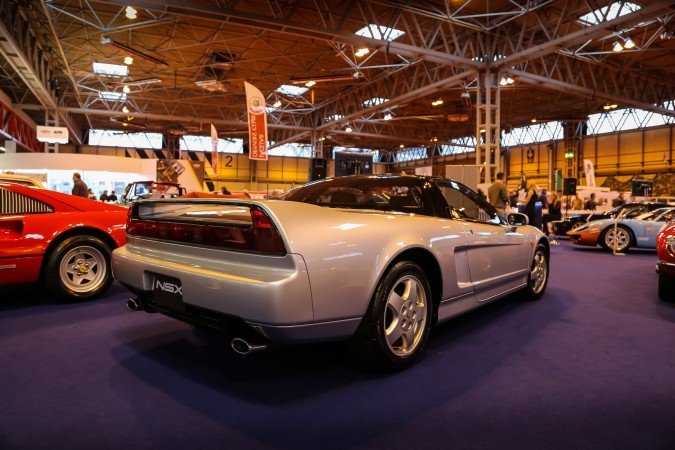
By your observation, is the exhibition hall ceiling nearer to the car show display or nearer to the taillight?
the car show display

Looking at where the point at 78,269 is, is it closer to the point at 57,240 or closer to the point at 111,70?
the point at 57,240

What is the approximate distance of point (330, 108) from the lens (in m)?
22.3

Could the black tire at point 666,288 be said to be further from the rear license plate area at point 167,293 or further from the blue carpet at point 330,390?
the rear license plate area at point 167,293

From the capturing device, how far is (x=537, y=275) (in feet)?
13.7

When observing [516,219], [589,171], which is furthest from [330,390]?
[589,171]

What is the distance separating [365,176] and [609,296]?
3.14 meters

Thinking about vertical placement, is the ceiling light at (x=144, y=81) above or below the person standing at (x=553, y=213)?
above

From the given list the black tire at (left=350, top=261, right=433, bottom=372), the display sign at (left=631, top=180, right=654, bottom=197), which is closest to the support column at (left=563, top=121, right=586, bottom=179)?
the display sign at (left=631, top=180, right=654, bottom=197)

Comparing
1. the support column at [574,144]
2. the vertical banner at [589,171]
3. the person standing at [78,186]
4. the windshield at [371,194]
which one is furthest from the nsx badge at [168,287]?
the support column at [574,144]

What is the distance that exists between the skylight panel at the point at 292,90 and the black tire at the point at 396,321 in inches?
747

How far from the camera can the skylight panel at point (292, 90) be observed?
20.0 metres

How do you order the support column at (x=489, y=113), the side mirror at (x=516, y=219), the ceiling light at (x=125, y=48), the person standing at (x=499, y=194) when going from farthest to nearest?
the support column at (x=489, y=113) → the ceiling light at (x=125, y=48) → the person standing at (x=499, y=194) → the side mirror at (x=516, y=219)

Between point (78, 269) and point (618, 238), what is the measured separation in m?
9.81

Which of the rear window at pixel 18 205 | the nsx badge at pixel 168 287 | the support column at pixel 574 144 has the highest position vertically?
the support column at pixel 574 144
